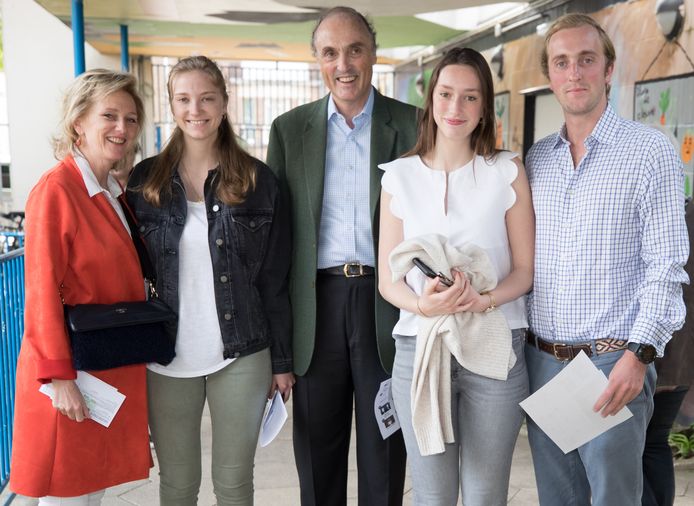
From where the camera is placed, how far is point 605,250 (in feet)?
6.51

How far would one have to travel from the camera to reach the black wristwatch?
1.90m

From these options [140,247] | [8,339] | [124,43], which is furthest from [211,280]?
[124,43]

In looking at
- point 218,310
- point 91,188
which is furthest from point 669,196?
point 91,188

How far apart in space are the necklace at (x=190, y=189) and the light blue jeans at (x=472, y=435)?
2.75ft

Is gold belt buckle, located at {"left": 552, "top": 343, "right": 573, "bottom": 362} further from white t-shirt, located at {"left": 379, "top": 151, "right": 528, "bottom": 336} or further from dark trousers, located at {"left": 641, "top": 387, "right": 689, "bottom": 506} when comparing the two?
dark trousers, located at {"left": 641, "top": 387, "right": 689, "bottom": 506}

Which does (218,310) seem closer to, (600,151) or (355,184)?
(355,184)

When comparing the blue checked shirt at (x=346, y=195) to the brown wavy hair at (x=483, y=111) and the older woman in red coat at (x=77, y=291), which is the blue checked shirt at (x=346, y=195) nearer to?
→ the brown wavy hair at (x=483, y=111)

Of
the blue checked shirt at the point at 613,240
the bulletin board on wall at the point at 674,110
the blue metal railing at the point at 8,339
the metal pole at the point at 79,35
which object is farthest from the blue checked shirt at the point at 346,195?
the metal pole at the point at 79,35

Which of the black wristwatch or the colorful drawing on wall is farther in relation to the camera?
the colorful drawing on wall

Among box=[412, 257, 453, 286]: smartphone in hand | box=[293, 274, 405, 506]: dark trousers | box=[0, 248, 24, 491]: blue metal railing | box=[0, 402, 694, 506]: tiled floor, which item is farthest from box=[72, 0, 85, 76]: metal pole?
box=[412, 257, 453, 286]: smartphone in hand

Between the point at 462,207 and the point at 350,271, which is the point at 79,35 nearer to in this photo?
the point at 350,271

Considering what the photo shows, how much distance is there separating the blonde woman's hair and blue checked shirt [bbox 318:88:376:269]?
2.50 feet

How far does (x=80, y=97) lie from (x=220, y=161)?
19.3 inches

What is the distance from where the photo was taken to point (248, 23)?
9062mm
